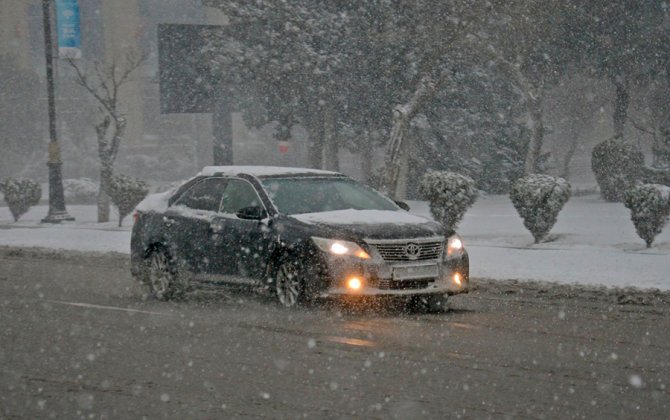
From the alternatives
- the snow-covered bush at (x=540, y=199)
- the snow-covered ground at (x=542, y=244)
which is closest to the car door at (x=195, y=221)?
the snow-covered ground at (x=542, y=244)

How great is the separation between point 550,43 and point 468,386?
2807cm

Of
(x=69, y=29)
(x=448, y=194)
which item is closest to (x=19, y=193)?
(x=69, y=29)

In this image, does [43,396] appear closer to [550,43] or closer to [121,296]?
[121,296]

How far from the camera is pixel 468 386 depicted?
7781mm

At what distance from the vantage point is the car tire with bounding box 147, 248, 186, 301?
43.9 ft

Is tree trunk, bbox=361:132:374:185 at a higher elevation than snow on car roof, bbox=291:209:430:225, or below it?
below

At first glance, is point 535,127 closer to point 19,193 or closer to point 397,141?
point 397,141

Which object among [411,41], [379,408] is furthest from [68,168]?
[379,408]

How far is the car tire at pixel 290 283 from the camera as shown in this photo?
11547 millimetres

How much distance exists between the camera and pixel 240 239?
1236 centimetres

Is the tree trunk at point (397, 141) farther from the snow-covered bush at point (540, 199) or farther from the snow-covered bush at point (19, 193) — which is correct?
the snow-covered bush at point (19, 193)

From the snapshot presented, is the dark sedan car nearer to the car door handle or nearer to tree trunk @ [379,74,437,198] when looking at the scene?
the car door handle

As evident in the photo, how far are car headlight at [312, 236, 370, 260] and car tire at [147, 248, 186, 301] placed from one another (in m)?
2.48

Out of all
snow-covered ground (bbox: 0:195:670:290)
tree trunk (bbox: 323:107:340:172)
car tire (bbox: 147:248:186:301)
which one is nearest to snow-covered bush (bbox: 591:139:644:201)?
snow-covered ground (bbox: 0:195:670:290)
